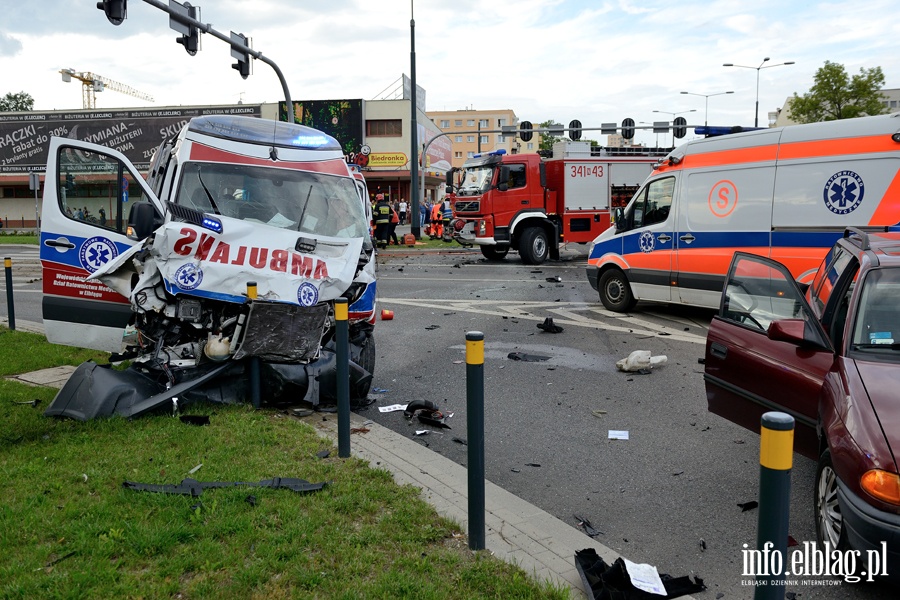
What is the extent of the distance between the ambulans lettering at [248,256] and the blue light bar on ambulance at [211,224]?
0.32 feet

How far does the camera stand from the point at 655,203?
416 inches

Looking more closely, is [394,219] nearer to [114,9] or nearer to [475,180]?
[475,180]

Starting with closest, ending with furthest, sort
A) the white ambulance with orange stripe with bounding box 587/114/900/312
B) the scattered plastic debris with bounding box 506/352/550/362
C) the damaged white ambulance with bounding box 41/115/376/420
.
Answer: the damaged white ambulance with bounding box 41/115/376/420 < the white ambulance with orange stripe with bounding box 587/114/900/312 < the scattered plastic debris with bounding box 506/352/550/362

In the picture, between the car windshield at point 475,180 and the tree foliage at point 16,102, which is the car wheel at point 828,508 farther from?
the tree foliage at point 16,102

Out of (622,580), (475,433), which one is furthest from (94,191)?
(622,580)

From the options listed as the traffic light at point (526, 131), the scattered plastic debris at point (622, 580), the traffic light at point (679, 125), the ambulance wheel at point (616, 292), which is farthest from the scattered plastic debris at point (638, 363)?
the traffic light at point (679, 125)

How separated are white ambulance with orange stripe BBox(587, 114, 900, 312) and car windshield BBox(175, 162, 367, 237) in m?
5.08

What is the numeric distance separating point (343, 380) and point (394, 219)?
72.3ft

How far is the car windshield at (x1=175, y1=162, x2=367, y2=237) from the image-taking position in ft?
22.0

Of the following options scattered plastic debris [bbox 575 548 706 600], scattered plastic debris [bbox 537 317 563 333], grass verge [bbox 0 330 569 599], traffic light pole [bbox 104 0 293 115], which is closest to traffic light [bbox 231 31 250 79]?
traffic light pole [bbox 104 0 293 115]

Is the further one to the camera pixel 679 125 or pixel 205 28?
pixel 679 125

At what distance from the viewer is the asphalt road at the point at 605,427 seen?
3.92 m

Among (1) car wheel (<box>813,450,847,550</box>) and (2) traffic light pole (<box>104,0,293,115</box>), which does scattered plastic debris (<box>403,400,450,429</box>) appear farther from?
(2) traffic light pole (<box>104,0,293,115</box>)

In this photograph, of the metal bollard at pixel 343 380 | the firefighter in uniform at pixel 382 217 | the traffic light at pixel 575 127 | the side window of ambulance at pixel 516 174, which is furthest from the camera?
the traffic light at pixel 575 127
